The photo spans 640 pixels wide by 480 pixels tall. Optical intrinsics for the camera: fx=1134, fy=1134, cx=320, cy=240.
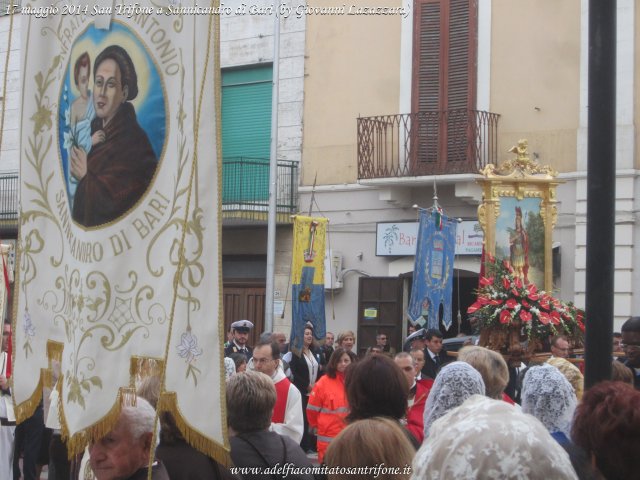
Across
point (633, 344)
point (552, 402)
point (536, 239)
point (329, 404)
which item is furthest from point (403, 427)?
point (536, 239)

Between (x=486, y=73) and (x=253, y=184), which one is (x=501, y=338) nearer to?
(x=486, y=73)

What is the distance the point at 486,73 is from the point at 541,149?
1.66m

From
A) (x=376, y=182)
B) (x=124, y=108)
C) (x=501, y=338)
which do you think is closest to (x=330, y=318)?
(x=376, y=182)

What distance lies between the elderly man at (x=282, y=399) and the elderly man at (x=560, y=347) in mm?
2613

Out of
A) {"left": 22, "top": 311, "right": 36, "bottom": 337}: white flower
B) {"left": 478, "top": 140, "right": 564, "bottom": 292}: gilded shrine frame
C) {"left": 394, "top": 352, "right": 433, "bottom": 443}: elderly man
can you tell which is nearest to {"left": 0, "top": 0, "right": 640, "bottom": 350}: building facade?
{"left": 478, "top": 140, "right": 564, "bottom": 292}: gilded shrine frame

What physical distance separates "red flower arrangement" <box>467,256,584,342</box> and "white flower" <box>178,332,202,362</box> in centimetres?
656

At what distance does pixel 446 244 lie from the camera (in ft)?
53.1

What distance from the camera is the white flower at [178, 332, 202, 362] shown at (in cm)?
→ 402

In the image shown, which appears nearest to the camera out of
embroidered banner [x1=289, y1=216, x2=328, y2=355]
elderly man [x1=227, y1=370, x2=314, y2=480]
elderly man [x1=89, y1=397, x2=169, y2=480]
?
elderly man [x1=89, y1=397, x2=169, y2=480]

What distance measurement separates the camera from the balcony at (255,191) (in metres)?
21.2

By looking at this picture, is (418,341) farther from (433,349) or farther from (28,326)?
(28,326)

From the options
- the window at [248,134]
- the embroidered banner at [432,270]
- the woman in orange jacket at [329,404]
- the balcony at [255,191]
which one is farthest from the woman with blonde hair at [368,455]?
the window at [248,134]

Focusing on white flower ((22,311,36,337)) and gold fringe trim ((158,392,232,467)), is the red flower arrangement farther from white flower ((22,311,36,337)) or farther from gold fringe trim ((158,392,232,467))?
gold fringe trim ((158,392,232,467))

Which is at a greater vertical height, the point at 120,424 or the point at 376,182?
the point at 376,182
